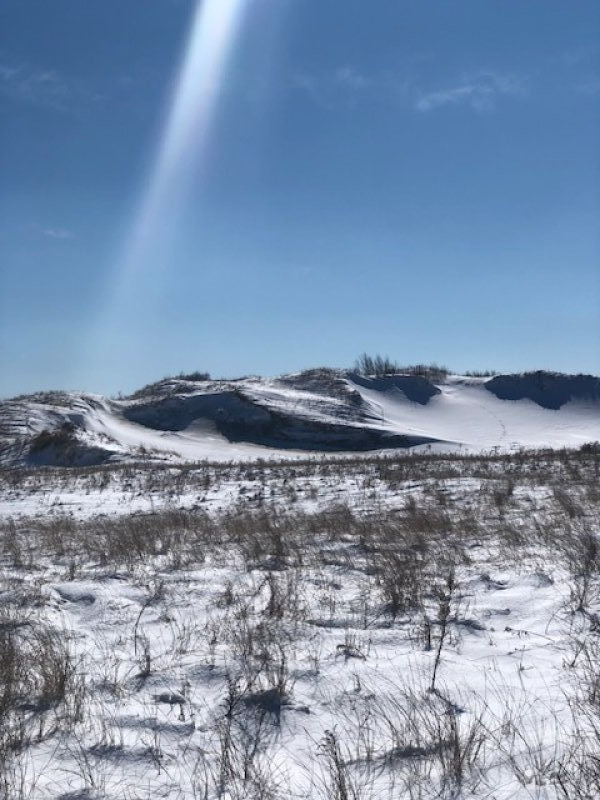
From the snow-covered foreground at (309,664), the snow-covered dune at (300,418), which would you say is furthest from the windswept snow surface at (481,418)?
the snow-covered foreground at (309,664)

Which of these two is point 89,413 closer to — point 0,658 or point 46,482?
point 46,482

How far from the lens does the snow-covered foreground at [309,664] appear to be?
2699mm

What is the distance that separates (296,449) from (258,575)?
3462cm

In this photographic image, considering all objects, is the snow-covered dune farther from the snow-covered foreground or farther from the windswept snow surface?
the snow-covered foreground

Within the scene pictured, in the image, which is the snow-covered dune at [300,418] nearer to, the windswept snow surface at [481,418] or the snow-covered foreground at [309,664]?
the windswept snow surface at [481,418]

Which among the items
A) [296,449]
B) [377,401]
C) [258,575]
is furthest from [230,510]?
[377,401]

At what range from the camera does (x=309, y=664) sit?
388cm

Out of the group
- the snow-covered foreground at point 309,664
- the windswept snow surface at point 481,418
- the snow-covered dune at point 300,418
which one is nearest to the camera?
the snow-covered foreground at point 309,664

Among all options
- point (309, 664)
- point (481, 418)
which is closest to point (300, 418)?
point (481, 418)

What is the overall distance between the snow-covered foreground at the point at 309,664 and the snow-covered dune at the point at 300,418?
2495 cm

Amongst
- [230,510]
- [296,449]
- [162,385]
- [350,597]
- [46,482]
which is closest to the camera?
[350,597]

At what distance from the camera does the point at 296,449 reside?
4100 cm

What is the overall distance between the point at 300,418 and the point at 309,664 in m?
38.8

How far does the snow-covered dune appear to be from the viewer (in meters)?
35.7
